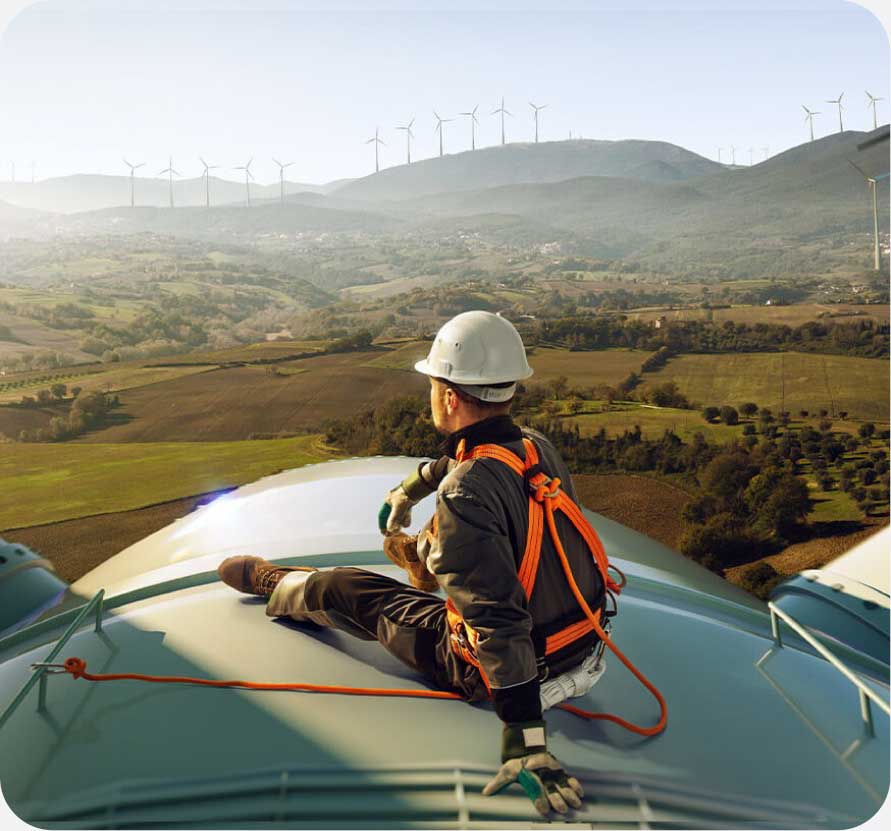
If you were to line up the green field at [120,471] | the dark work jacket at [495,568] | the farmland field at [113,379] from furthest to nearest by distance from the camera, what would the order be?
the farmland field at [113,379] → the green field at [120,471] → the dark work jacket at [495,568]

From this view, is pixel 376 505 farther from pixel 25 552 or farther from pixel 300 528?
pixel 25 552

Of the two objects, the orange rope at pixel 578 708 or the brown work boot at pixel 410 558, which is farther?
the brown work boot at pixel 410 558

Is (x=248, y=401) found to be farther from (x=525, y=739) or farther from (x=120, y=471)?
(x=525, y=739)

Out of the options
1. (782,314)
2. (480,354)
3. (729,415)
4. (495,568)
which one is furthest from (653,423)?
(495,568)

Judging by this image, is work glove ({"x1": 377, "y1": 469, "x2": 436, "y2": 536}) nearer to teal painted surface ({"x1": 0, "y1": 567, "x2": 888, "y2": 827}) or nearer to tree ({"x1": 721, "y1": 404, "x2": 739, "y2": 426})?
teal painted surface ({"x1": 0, "y1": 567, "x2": 888, "y2": 827})

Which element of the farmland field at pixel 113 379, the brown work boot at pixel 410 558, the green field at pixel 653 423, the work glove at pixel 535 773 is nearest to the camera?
the work glove at pixel 535 773

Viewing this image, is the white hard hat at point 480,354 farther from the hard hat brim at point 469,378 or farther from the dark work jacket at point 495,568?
the dark work jacket at point 495,568

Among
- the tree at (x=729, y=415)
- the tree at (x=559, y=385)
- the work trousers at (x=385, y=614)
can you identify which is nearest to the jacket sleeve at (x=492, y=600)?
the work trousers at (x=385, y=614)

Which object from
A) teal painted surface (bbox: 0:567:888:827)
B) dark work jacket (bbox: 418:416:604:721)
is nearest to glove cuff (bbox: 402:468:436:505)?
teal painted surface (bbox: 0:567:888:827)

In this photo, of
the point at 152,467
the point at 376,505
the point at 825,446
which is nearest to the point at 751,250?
the point at 825,446
